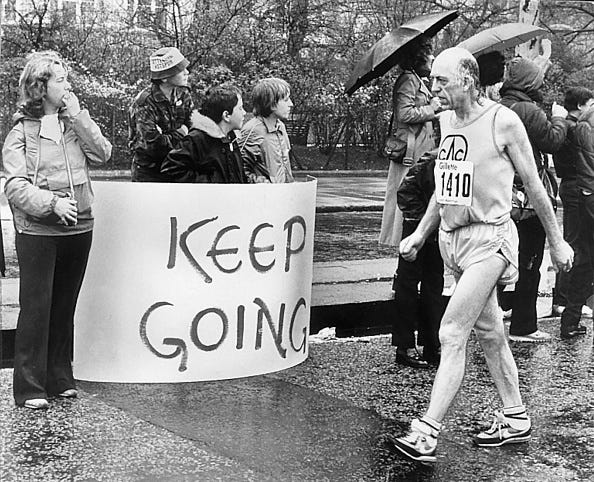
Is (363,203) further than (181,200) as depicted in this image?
Yes

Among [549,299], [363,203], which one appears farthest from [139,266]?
[363,203]

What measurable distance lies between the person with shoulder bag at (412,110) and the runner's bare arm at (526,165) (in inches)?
93.6

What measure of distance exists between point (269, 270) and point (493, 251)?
1.62 metres

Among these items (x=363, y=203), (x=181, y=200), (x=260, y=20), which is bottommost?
(x=363, y=203)

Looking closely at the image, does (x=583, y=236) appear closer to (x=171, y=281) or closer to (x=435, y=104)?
(x=435, y=104)

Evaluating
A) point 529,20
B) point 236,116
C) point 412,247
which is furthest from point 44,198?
point 529,20

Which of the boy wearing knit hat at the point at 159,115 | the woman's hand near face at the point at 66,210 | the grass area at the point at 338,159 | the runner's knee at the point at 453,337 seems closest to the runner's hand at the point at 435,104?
the boy wearing knit hat at the point at 159,115

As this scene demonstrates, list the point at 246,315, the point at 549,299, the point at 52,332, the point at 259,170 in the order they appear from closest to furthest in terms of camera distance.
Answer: the point at 52,332, the point at 246,315, the point at 259,170, the point at 549,299

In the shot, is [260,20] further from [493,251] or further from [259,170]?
[493,251]

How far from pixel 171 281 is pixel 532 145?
9.17 ft

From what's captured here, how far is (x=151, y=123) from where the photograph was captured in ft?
24.4

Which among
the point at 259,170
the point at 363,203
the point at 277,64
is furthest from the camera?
the point at 277,64

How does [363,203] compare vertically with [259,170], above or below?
below

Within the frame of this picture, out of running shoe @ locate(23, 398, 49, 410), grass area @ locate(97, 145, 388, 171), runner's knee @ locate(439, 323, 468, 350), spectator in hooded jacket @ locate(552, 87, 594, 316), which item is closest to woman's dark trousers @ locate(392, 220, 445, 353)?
spectator in hooded jacket @ locate(552, 87, 594, 316)
